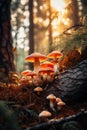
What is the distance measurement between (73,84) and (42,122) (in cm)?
98

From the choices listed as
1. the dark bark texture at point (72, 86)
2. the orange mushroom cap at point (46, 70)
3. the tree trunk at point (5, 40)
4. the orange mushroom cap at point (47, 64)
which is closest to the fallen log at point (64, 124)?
the dark bark texture at point (72, 86)

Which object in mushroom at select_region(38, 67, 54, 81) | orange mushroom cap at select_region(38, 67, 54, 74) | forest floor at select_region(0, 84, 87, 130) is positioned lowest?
forest floor at select_region(0, 84, 87, 130)

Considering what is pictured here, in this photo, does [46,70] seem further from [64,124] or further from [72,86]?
[64,124]

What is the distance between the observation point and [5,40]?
6.01 m

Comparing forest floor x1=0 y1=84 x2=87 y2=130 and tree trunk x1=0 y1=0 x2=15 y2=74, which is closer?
forest floor x1=0 y1=84 x2=87 y2=130

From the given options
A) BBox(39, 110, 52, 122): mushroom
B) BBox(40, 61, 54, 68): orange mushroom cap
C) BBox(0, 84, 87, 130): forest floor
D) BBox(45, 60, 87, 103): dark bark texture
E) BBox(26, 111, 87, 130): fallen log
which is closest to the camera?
BBox(26, 111, 87, 130): fallen log

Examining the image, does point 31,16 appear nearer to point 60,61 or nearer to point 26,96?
point 60,61

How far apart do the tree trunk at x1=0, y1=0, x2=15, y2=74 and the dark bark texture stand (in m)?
2.09

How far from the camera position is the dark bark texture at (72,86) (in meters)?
3.99

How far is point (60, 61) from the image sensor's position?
5.17m

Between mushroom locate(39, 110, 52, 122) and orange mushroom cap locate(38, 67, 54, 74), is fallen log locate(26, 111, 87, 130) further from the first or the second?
orange mushroom cap locate(38, 67, 54, 74)

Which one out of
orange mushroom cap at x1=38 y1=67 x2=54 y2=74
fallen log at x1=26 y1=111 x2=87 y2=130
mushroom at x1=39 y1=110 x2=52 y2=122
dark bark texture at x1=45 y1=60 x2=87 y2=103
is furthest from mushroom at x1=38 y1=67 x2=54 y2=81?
fallen log at x1=26 y1=111 x2=87 y2=130

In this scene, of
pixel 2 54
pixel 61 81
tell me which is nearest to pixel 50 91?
pixel 61 81

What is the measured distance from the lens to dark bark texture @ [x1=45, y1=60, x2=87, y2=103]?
13.1 ft
